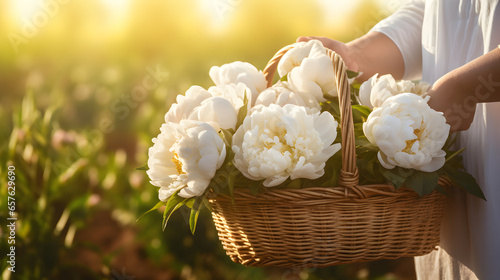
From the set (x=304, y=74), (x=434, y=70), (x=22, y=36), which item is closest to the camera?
(x=304, y=74)

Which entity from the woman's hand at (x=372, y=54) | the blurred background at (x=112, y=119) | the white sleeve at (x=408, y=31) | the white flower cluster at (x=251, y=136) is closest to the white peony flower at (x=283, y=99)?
the white flower cluster at (x=251, y=136)

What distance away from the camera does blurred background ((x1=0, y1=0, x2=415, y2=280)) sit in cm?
175

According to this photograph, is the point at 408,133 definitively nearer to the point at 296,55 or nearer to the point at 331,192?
the point at 331,192

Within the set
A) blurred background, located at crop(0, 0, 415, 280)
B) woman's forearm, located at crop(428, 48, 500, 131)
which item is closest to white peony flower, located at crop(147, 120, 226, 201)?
woman's forearm, located at crop(428, 48, 500, 131)

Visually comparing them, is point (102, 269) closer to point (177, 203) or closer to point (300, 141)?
point (177, 203)

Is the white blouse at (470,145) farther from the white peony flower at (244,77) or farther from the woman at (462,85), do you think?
the white peony flower at (244,77)

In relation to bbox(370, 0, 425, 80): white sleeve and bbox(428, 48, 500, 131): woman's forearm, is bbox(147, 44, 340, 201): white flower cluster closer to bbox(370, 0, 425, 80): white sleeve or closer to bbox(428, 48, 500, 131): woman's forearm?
bbox(428, 48, 500, 131): woman's forearm

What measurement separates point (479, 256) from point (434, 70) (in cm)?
37

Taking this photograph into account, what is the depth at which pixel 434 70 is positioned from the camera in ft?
3.26

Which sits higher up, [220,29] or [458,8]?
[458,8]

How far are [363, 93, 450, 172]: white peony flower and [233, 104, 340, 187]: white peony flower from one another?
7 centimetres

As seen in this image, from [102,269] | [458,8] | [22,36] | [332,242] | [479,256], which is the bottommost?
[102,269]

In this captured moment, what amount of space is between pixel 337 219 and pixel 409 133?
6.6 inches

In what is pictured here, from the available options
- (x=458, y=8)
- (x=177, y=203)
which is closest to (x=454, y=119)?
(x=458, y=8)
